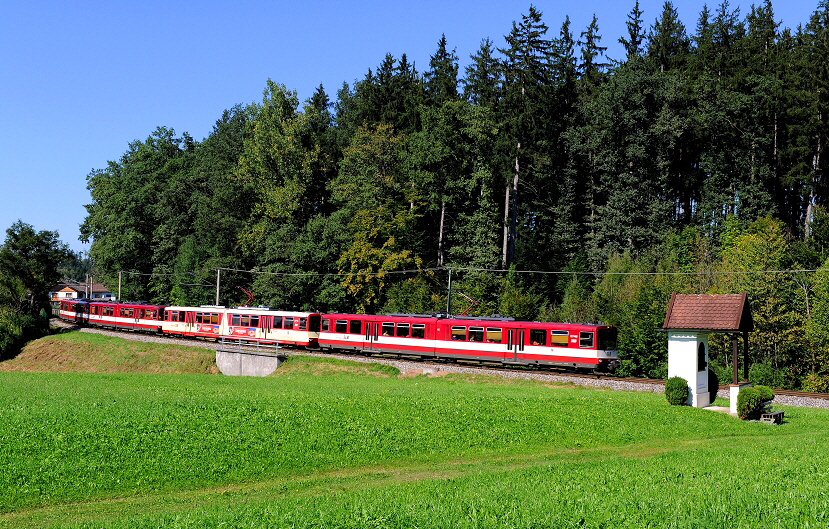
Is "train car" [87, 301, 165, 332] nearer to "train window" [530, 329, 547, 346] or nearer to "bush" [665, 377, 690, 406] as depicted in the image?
"train window" [530, 329, 547, 346]

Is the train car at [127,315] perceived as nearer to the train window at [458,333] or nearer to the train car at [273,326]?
the train car at [273,326]

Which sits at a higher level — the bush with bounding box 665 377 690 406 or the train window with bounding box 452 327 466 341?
the train window with bounding box 452 327 466 341

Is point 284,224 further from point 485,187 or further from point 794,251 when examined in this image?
point 794,251

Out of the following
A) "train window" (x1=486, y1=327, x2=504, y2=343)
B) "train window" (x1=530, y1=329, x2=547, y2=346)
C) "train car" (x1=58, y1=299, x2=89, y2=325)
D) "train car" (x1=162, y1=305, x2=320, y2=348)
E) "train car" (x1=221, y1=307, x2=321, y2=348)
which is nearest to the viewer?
"train window" (x1=530, y1=329, x2=547, y2=346)

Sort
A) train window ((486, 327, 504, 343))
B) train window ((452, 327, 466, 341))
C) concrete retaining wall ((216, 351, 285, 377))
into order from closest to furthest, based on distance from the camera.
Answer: train window ((486, 327, 504, 343)) → train window ((452, 327, 466, 341)) → concrete retaining wall ((216, 351, 285, 377))

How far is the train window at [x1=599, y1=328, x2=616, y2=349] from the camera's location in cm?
3941

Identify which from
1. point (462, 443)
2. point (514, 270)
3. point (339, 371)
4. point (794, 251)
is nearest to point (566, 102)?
point (514, 270)

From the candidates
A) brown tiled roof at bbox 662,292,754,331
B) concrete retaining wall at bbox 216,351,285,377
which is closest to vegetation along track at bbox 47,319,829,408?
concrete retaining wall at bbox 216,351,285,377

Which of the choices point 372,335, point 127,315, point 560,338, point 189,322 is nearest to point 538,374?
point 560,338

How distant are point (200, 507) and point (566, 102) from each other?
62114 mm

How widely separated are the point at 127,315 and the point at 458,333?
38885 millimetres

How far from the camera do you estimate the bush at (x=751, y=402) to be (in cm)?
2583

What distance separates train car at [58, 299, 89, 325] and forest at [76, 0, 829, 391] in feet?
33.7

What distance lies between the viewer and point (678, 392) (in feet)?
92.0
